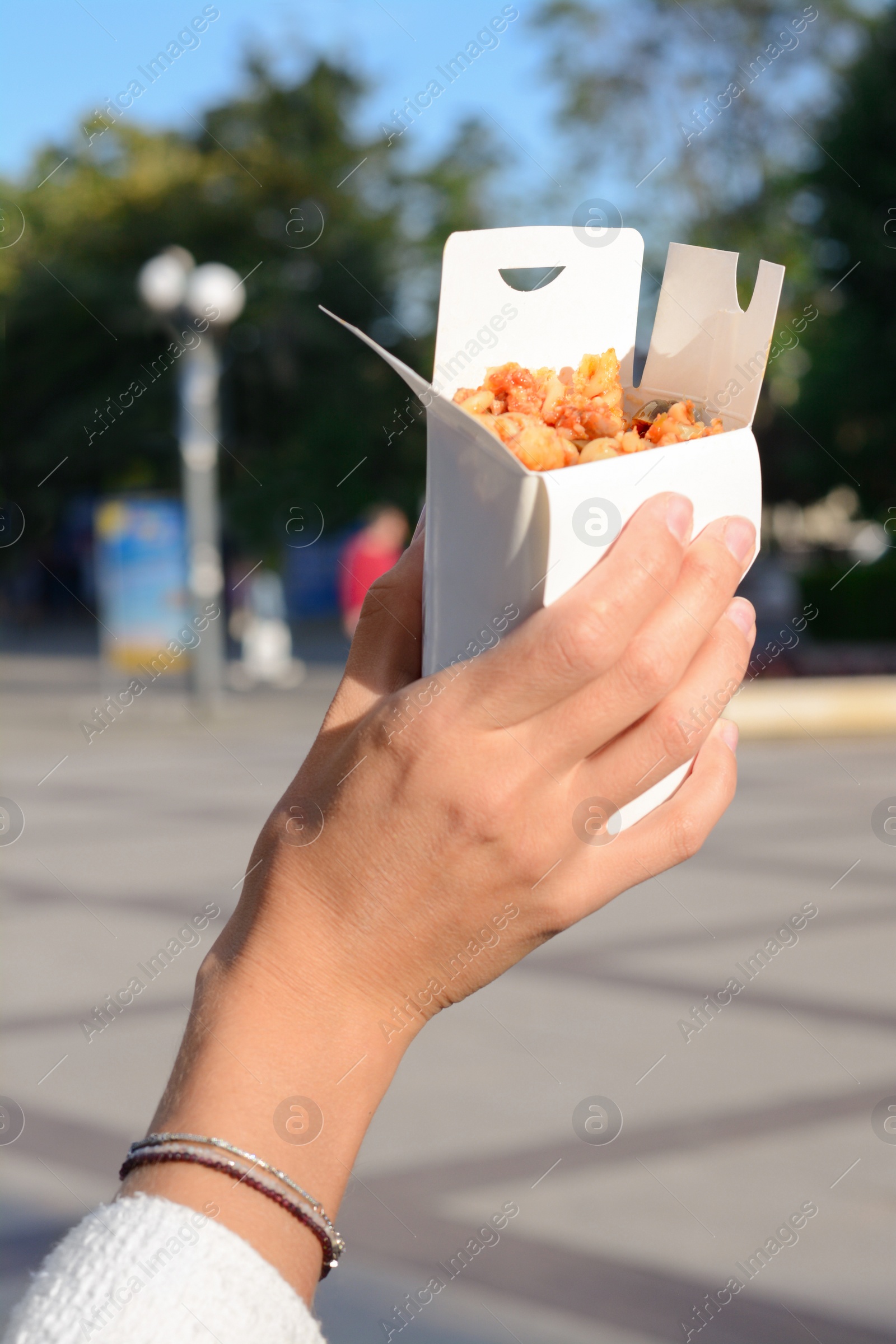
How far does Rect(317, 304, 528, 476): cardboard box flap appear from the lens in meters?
1.23

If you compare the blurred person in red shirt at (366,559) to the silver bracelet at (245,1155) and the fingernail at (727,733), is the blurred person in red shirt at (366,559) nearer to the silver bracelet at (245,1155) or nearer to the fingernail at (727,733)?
the fingernail at (727,733)

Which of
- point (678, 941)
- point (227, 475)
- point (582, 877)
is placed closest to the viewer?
point (582, 877)

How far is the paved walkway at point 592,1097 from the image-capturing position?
3.66m

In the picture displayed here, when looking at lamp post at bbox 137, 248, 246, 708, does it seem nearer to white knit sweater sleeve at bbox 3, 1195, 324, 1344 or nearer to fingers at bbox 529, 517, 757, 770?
fingers at bbox 529, 517, 757, 770

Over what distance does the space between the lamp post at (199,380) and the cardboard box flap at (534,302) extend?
15.0 metres

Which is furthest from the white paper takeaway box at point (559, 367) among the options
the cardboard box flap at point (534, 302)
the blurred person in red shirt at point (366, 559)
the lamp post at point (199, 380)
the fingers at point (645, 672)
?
the lamp post at point (199, 380)

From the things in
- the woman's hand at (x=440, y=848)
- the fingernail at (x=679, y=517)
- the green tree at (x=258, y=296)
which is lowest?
the green tree at (x=258, y=296)

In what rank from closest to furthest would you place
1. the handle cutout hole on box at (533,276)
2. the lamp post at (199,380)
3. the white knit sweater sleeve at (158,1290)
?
1. the white knit sweater sleeve at (158,1290)
2. the handle cutout hole on box at (533,276)
3. the lamp post at (199,380)

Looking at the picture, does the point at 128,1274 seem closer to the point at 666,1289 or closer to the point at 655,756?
the point at 655,756

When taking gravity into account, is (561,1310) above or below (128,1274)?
below

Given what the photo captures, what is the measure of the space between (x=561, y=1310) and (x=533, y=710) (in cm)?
297

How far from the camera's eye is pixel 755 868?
28.3ft

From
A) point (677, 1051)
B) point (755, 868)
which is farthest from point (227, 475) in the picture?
point (677, 1051)

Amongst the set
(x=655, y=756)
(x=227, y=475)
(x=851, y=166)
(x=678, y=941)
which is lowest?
(x=227, y=475)
